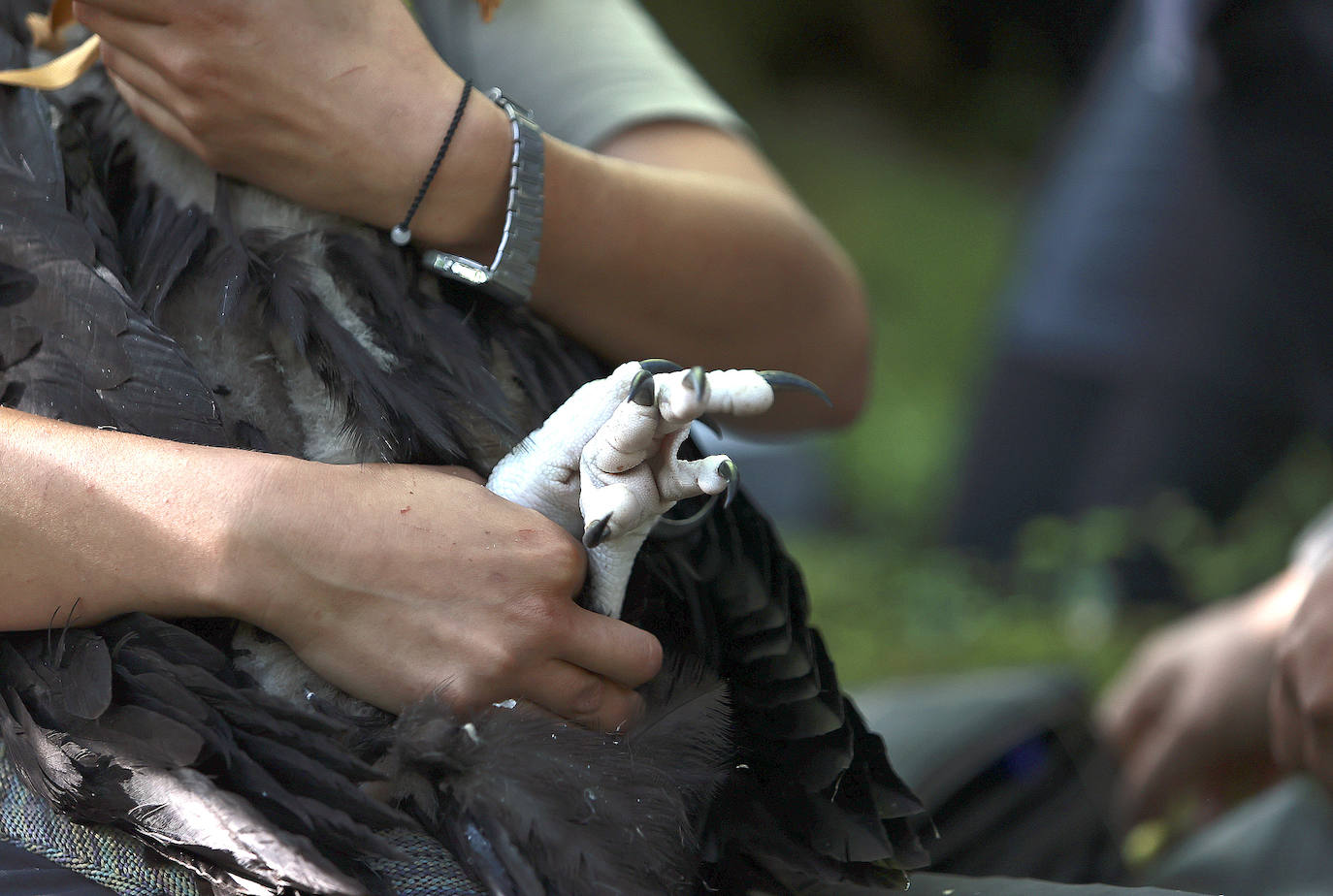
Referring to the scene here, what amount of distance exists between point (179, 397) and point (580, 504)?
31cm

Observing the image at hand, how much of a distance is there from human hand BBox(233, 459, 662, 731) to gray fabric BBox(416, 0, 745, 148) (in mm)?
559

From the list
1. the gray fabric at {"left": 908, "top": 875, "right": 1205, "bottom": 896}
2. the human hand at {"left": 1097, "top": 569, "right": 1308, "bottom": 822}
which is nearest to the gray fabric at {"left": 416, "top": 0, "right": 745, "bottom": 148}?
the gray fabric at {"left": 908, "top": 875, "right": 1205, "bottom": 896}

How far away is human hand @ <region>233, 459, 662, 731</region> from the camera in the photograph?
2.83 ft

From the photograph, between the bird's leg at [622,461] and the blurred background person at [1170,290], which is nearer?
the bird's leg at [622,461]

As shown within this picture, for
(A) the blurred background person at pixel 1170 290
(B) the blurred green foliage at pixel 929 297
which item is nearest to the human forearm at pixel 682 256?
(A) the blurred background person at pixel 1170 290

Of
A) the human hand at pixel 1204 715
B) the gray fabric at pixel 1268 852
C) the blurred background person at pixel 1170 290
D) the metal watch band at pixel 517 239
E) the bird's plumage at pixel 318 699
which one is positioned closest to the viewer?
the bird's plumage at pixel 318 699

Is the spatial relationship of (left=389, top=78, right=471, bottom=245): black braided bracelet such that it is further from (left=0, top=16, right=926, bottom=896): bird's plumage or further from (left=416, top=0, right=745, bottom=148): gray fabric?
(left=416, top=0, right=745, bottom=148): gray fabric

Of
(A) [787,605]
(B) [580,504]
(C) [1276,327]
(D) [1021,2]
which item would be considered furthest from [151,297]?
(D) [1021,2]

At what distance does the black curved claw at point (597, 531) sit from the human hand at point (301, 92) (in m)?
0.31

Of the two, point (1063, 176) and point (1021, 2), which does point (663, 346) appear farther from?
point (1021, 2)

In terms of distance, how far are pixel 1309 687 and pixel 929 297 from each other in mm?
4288

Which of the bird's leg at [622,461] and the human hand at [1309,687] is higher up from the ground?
the bird's leg at [622,461]

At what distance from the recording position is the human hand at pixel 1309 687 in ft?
4.23

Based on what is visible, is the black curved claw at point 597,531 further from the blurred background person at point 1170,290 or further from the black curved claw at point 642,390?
the blurred background person at point 1170,290
